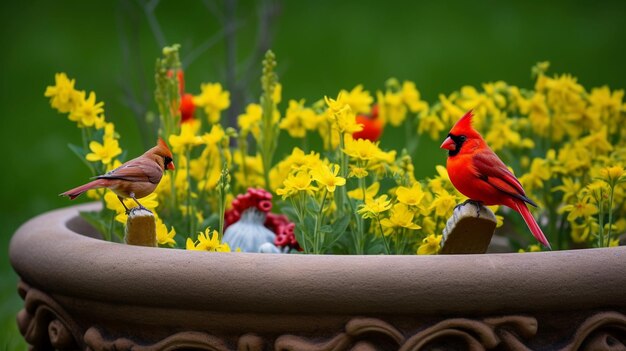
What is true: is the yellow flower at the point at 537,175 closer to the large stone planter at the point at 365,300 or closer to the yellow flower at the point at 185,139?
the large stone planter at the point at 365,300

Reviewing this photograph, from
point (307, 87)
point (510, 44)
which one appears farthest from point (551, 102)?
point (510, 44)

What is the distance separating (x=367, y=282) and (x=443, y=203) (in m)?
0.47

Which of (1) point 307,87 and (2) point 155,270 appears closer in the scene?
(2) point 155,270

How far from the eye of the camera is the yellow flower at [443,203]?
1918 mm

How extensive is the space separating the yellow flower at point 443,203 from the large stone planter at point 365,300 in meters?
0.37

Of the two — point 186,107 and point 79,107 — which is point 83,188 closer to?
point 79,107

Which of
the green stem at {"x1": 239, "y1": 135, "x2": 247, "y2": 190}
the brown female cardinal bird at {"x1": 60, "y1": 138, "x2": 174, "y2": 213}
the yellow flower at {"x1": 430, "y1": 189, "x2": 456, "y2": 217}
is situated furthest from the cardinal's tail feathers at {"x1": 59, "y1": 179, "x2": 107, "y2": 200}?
the green stem at {"x1": 239, "y1": 135, "x2": 247, "y2": 190}

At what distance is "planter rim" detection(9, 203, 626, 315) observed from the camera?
4.97 ft

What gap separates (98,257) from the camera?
1.67 meters

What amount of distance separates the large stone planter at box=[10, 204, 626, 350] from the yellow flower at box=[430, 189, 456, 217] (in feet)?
1.20

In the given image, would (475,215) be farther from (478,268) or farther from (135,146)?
(135,146)

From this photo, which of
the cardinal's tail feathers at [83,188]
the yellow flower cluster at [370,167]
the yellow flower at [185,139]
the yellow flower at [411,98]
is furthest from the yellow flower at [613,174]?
the cardinal's tail feathers at [83,188]

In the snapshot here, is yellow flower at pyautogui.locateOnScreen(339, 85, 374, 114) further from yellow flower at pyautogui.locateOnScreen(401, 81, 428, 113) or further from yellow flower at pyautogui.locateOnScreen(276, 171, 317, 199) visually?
yellow flower at pyautogui.locateOnScreen(276, 171, 317, 199)

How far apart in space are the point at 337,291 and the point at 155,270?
1.07 ft
